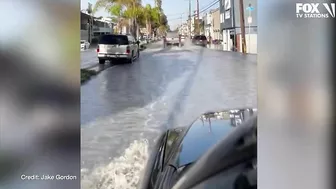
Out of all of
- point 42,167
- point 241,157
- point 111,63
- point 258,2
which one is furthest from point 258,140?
point 42,167

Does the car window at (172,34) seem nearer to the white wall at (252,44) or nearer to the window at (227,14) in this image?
the window at (227,14)

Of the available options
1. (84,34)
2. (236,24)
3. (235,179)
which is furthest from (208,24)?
(235,179)

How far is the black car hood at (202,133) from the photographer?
2055 mm

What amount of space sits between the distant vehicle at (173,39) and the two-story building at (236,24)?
0.70 feet

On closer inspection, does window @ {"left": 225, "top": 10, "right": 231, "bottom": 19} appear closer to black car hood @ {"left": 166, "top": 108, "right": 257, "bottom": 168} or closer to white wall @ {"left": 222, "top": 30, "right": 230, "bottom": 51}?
white wall @ {"left": 222, "top": 30, "right": 230, "bottom": 51}

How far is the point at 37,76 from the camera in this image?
1933mm

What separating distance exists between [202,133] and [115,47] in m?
0.55

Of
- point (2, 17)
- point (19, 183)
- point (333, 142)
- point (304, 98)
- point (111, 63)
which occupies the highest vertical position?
point (2, 17)

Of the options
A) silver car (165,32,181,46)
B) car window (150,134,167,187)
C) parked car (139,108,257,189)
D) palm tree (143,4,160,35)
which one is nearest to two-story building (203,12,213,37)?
silver car (165,32,181,46)

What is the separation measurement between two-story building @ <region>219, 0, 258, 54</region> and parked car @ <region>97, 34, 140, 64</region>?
0.43 meters

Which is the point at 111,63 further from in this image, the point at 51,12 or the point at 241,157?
the point at 241,157

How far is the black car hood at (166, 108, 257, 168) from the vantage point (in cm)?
205

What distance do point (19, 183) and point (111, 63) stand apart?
654 millimetres

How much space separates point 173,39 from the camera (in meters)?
2.22
